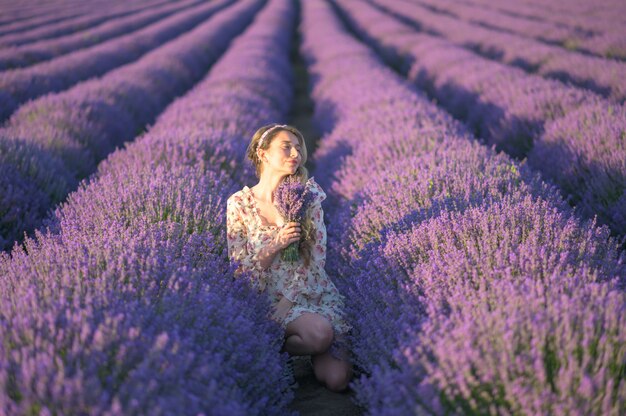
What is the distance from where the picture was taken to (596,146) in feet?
11.9

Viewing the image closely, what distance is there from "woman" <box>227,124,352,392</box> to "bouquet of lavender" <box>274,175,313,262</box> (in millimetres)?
40

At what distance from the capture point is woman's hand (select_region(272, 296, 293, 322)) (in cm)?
234

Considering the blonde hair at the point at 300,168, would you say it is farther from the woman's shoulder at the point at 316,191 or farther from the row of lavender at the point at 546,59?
the row of lavender at the point at 546,59

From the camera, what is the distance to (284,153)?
2.45m

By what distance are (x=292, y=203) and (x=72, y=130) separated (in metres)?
3.69

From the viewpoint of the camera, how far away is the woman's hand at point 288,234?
220 centimetres

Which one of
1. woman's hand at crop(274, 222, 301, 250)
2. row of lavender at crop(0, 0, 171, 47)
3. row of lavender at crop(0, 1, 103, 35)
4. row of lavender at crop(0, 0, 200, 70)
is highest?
row of lavender at crop(0, 1, 103, 35)

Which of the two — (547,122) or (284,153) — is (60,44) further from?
(284,153)

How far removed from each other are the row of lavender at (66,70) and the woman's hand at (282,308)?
5.32 meters

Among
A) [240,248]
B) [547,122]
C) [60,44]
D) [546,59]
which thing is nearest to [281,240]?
[240,248]

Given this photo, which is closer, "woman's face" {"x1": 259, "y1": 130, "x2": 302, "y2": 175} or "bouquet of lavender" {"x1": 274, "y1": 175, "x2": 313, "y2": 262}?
"bouquet of lavender" {"x1": 274, "y1": 175, "x2": 313, "y2": 262}

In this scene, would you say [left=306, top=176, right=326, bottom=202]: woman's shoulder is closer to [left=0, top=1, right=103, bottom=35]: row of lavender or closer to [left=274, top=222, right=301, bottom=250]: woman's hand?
[left=274, top=222, right=301, bottom=250]: woman's hand

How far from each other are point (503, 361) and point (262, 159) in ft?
5.16

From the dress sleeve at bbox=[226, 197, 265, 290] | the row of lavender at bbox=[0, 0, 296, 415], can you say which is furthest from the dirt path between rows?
the dress sleeve at bbox=[226, 197, 265, 290]
